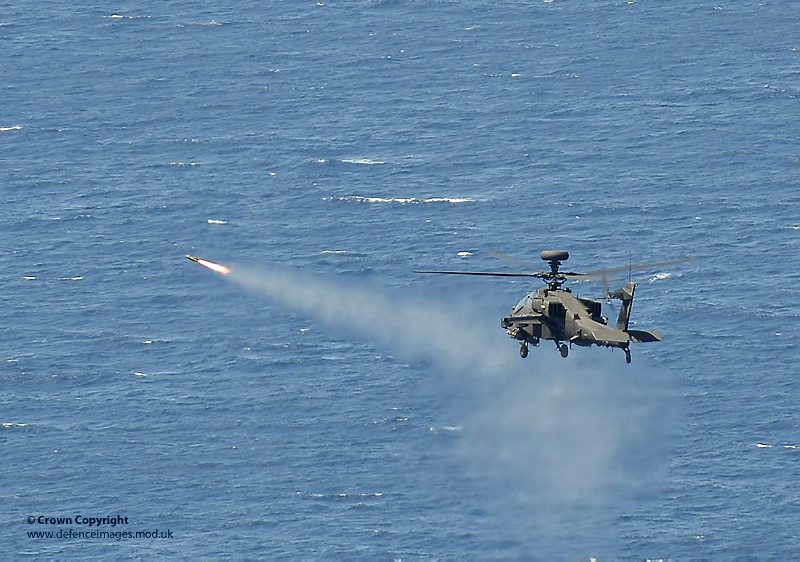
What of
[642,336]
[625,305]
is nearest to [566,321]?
[625,305]

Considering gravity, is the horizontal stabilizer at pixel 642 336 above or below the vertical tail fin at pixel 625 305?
below

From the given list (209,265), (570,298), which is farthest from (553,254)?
(209,265)

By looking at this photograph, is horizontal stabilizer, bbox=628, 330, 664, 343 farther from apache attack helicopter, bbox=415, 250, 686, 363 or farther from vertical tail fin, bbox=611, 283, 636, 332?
vertical tail fin, bbox=611, 283, 636, 332

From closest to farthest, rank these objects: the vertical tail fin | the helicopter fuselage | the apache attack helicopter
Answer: the apache attack helicopter < the helicopter fuselage < the vertical tail fin

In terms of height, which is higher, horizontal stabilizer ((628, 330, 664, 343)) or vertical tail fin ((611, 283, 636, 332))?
vertical tail fin ((611, 283, 636, 332))

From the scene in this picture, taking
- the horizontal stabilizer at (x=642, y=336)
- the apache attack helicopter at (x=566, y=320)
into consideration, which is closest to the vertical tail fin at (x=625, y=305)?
the apache attack helicopter at (x=566, y=320)

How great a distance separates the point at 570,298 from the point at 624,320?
4.44 m

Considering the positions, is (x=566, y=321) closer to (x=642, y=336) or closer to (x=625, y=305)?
(x=625, y=305)

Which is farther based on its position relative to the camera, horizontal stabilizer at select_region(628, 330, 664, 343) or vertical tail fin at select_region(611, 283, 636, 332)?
vertical tail fin at select_region(611, 283, 636, 332)

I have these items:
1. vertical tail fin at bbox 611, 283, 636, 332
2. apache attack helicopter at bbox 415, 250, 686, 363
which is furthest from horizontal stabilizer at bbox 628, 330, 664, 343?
vertical tail fin at bbox 611, 283, 636, 332

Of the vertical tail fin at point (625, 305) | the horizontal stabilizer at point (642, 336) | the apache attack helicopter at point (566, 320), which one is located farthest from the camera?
the vertical tail fin at point (625, 305)

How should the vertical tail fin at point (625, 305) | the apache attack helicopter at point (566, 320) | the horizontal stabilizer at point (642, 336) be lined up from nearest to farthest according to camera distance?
1. the horizontal stabilizer at point (642, 336)
2. the apache attack helicopter at point (566, 320)
3. the vertical tail fin at point (625, 305)

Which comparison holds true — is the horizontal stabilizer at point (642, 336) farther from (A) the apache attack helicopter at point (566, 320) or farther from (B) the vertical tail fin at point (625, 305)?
(B) the vertical tail fin at point (625, 305)

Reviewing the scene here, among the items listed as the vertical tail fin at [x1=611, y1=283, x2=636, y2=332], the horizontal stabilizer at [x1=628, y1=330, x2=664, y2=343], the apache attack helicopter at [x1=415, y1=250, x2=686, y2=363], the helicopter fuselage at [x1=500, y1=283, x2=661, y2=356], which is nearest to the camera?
the horizontal stabilizer at [x1=628, y1=330, x2=664, y2=343]
